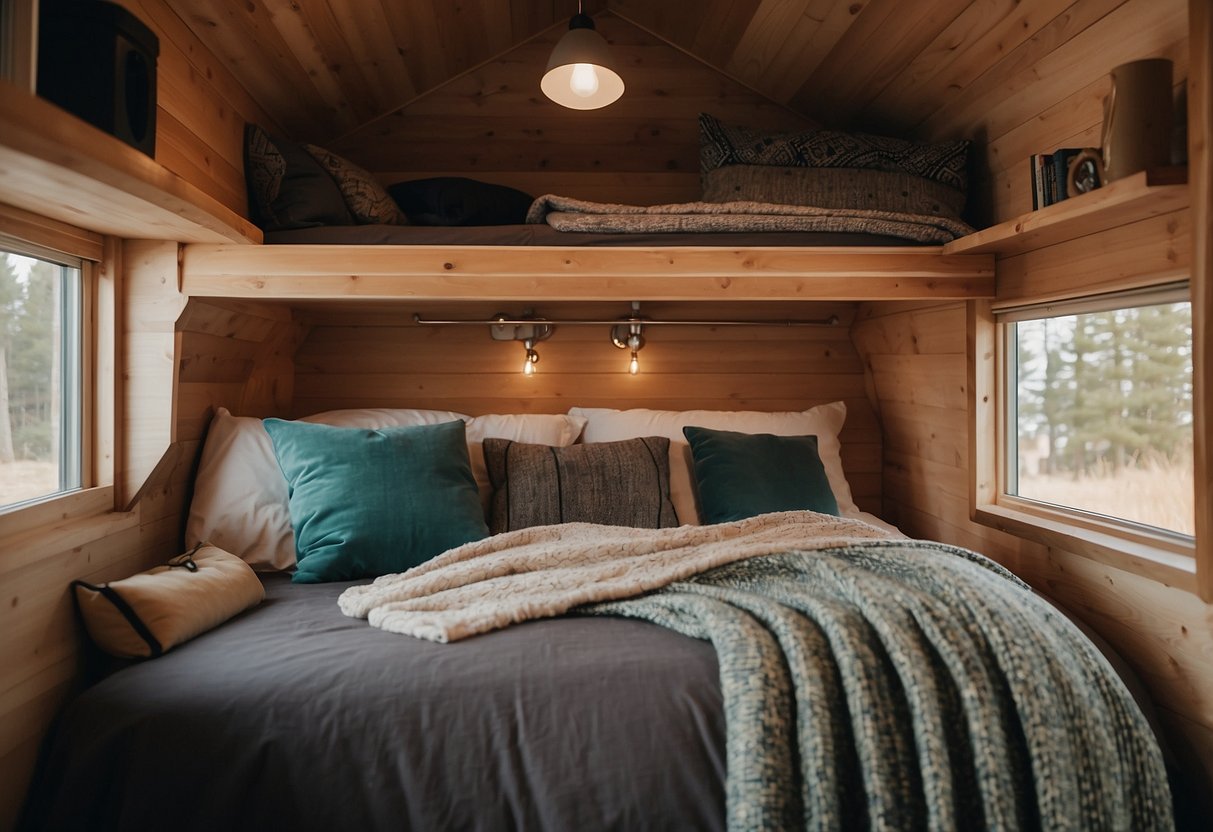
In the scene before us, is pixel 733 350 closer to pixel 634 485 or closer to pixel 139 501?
pixel 634 485

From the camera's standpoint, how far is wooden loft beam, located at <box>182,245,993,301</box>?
81.7 inches

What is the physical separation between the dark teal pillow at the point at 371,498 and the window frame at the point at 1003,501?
150cm

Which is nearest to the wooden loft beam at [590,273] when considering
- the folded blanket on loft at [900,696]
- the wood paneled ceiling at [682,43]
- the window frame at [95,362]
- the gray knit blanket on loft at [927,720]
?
the window frame at [95,362]

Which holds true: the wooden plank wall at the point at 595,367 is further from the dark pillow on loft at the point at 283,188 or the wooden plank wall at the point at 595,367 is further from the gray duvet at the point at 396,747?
the gray duvet at the point at 396,747

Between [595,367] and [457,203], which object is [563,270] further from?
[595,367]

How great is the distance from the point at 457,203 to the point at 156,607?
142 centimetres

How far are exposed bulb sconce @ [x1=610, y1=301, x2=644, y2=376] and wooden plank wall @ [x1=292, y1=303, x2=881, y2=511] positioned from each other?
36mm

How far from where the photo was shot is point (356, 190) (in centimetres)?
227

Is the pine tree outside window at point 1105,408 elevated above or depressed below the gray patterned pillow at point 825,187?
below

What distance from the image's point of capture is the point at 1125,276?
1728 millimetres

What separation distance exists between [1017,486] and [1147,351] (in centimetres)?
64

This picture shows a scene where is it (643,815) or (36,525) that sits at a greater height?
(36,525)

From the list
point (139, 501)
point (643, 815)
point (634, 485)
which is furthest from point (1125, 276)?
point (139, 501)

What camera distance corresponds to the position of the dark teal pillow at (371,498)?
6.45 feet
